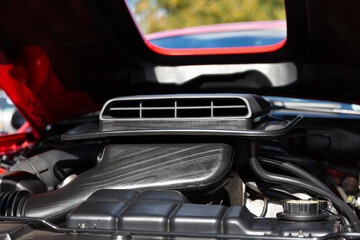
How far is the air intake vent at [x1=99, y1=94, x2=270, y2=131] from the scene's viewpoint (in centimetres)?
167

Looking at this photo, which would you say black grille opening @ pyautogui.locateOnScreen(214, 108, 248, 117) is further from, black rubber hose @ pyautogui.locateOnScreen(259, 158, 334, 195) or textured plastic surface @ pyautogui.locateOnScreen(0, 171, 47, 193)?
textured plastic surface @ pyautogui.locateOnScreen(0, 171, 47, 193)

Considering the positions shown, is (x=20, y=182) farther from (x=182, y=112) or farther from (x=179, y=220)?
(x=179, y=220)

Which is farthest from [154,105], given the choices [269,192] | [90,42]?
[90,42]

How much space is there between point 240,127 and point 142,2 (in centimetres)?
1521

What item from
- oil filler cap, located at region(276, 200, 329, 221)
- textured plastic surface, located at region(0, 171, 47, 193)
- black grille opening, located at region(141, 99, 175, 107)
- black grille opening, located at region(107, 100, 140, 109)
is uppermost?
black grille opening, located at region(107, 100, 140, 109)

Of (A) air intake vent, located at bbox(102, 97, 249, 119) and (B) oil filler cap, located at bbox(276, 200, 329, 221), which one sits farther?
(A) air intake vent, located at bbox(102, 97, 249, 119)

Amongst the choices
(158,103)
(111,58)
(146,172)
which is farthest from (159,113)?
(111,58)

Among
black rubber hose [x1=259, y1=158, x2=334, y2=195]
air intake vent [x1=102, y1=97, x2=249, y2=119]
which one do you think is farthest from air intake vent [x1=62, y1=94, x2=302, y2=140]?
black rubber hose [x1=259, y1=158, x2=334, y2=195]

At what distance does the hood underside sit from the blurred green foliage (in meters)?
12.5

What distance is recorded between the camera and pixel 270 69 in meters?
2.37

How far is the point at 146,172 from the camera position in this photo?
1.67 metres

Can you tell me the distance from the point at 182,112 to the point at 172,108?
0.06 meters

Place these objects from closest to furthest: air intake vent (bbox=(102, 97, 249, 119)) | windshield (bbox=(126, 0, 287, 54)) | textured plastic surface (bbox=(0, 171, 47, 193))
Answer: air intake vent (bbox=(102, 97, 249, 119))
textured plastic surface (bbox=(0, 171, 47, 193))
windshield (bbox=(126, 0, 287, 54))

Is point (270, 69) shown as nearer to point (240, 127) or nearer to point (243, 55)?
point (243, 55)
